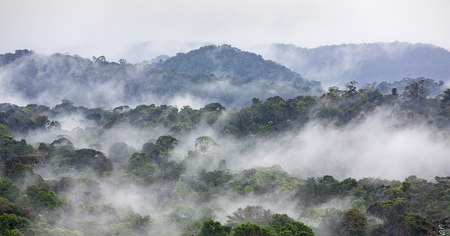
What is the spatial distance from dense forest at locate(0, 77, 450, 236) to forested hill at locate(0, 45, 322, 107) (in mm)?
61110

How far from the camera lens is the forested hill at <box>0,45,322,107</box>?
178m

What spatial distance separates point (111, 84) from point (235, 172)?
115 m

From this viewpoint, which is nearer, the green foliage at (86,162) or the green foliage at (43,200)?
the green foliage at (43,200)

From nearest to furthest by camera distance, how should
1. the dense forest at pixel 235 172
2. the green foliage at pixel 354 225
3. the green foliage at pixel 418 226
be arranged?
the green foliage at pixel 418 226
the green foliage at pixel 354 225
the dense forest at pixel 235 172

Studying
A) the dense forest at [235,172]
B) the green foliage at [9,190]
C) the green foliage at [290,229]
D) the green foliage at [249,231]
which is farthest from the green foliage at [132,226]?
the green foliage at [249,231]

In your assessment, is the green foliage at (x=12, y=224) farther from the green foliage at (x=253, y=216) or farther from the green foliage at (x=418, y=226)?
the green foliage at (x=418, y=226)

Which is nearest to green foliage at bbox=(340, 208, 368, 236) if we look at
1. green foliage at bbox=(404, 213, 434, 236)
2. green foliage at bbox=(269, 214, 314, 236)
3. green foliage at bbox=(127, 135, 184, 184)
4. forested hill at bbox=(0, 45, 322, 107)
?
green foliage at bbox=(404, 213, 434, 236)

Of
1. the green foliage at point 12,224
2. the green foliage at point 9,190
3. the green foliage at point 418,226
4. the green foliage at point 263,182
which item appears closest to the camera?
the green foliage at point 12,224

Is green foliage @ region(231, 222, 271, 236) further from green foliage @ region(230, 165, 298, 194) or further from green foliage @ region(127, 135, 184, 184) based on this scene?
green foliage @ region(127, 135, 184, 184)

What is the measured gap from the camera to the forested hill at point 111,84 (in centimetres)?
17750

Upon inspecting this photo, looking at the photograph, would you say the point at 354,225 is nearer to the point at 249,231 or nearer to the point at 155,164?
the point at 249,231

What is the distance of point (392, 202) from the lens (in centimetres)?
4884

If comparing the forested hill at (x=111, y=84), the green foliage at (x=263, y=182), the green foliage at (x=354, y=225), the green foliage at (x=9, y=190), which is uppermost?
the forested hill at (x=111, y=84)

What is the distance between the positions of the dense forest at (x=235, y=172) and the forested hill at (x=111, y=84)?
61.1 metres
